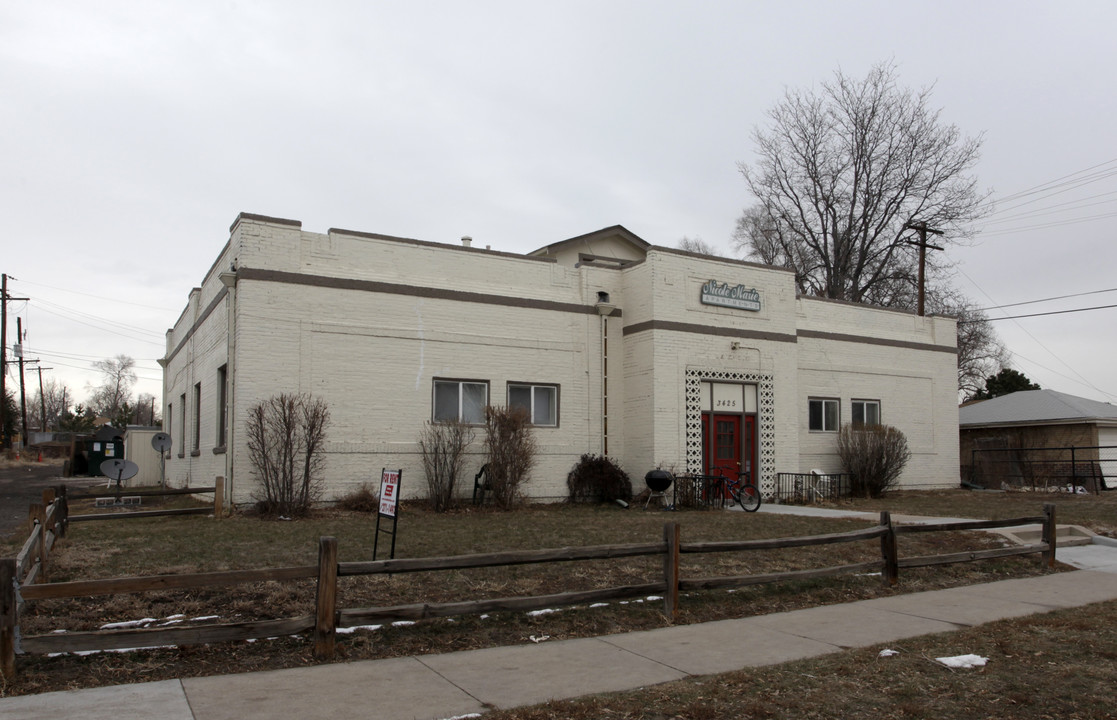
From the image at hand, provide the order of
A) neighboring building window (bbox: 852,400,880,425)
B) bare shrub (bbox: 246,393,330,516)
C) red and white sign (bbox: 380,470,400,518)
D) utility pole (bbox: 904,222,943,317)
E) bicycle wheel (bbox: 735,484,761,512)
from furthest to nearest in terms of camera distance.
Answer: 1. utility pole (bbox: 904,222,943,317)
2. neighboring building window (bbox: 852,400,880,425)
3. bicycle wheel (bbox: 735,484,761,512)
4. bare shrub (bbox: 246,393,330,516)
5. red and white sign (bbox: 380,470,400,518)

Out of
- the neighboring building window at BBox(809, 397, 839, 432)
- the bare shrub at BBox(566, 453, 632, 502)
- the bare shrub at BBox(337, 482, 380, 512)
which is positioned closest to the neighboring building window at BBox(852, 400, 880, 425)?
the neighboring building window at BBox(809, 397, 839, 432)

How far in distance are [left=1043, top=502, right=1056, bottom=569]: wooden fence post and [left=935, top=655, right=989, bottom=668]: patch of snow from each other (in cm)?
633

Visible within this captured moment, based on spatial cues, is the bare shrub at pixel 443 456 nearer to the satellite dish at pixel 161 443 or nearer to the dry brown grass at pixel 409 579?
the dry brown grass at pixel 409 579

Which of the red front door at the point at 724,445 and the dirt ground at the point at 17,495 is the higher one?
the red front door at the point at 724,445

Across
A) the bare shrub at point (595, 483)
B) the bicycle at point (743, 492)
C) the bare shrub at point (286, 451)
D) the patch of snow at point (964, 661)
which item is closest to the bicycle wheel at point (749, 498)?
the bicycle at point (743, 492)

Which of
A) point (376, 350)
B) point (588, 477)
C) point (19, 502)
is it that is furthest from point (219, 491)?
point (19, 502)

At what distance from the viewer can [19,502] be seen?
936 inches

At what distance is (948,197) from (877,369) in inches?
674

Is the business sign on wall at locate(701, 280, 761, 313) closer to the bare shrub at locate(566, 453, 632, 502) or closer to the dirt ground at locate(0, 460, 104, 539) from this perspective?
the bare shrub at locate(566, 453, 632, 502)

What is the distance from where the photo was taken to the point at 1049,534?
12773 mm

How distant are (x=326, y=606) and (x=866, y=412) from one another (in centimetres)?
2207

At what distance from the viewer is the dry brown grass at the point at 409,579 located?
23.9ft

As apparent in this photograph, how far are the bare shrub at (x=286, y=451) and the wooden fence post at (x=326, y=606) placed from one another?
9854 mm

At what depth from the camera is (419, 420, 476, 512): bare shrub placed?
60.4ft
